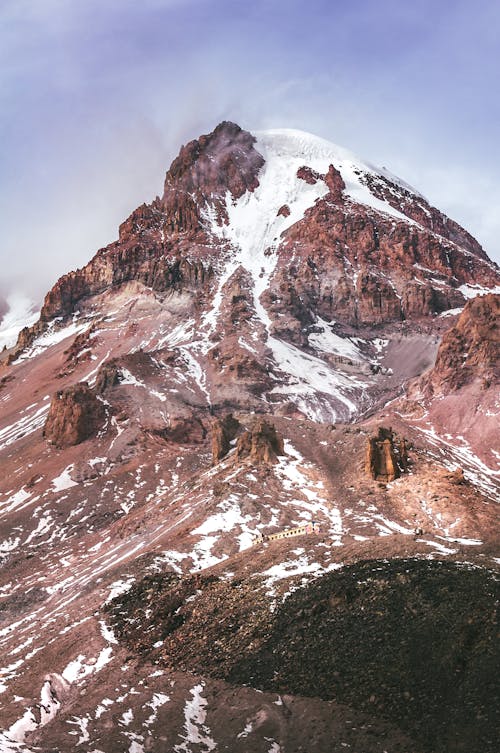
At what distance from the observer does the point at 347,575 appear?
4684 centimetres

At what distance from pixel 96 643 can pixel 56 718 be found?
11.8 m

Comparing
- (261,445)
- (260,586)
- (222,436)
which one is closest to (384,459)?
(261,445)

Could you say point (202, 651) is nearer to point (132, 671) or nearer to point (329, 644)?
point (132, 671)

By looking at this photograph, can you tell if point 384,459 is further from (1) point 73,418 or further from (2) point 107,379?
(2) point 107,379

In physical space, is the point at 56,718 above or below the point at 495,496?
above

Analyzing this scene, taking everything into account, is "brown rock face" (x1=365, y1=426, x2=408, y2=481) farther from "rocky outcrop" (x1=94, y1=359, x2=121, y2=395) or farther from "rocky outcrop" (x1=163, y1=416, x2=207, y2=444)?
"rocky outcrop" (x1=94, y1=359, x2=121, y2=395)

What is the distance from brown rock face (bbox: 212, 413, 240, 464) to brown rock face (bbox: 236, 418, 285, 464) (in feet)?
29.3

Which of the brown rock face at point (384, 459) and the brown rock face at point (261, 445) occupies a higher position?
the brown rock face at point (261, 445)

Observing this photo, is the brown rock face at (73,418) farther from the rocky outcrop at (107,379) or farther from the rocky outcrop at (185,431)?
the rocky outcrop at (185,431)

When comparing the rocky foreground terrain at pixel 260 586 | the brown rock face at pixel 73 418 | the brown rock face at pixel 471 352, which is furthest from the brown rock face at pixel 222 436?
the brown rock face at pixel 471 352

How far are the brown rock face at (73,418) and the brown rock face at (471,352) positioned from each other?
77522mm

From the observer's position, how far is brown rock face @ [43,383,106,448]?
152875 millimetres

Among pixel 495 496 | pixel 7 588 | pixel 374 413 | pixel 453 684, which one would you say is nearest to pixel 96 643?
pixel 453 684

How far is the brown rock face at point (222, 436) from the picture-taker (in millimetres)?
114312
